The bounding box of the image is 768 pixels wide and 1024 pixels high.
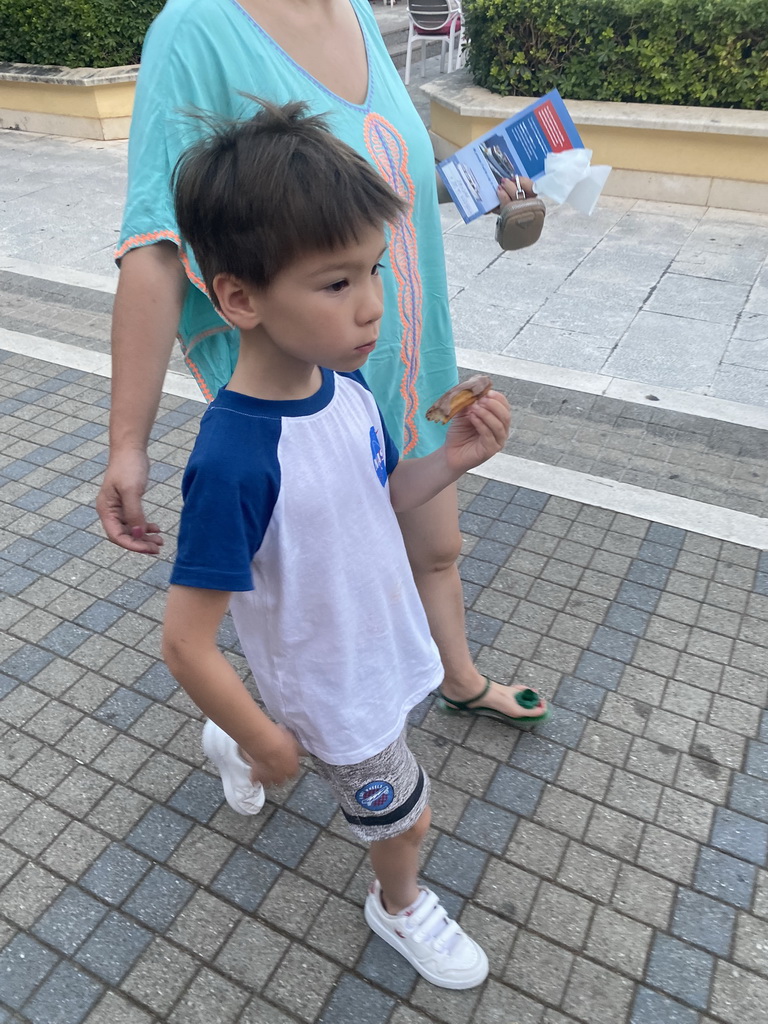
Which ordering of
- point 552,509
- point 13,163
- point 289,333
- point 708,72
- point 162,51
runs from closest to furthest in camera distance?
point 289,333, point 162,51, point 552,509, point 708,72, point 13,163

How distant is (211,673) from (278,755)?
177 mm

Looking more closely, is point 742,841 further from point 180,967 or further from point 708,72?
point 708,72

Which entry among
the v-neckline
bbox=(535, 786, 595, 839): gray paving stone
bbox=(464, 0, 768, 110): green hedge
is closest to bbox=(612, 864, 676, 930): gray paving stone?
bbox=(535, 786, 595, 839): gray paving stone

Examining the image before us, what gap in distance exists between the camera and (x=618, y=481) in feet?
11.8

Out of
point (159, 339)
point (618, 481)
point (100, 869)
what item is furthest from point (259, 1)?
point (618, 481)

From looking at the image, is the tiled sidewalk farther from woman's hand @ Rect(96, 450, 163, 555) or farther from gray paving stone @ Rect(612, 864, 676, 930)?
woman's hand @ Rect(96, 450, 163, 555)

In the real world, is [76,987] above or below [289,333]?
below

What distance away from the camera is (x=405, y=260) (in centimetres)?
174

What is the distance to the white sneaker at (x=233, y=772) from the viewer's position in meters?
2.18

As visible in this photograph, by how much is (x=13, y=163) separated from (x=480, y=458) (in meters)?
8.53

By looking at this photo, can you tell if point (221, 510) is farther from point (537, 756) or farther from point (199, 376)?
point (537, 756)

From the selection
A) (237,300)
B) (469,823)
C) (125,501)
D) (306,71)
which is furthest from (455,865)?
(306,71)

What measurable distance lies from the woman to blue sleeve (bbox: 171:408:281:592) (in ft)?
Result: 1.01

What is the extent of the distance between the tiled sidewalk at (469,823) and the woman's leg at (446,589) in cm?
14
